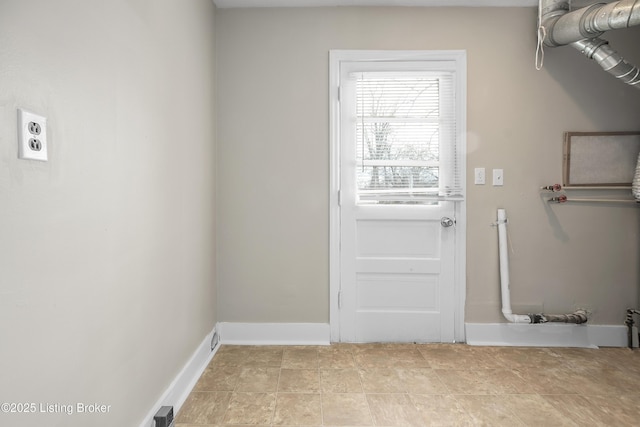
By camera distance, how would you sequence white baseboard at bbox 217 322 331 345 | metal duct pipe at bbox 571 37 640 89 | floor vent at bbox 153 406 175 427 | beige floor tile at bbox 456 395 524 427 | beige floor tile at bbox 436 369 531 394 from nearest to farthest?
floor vent at bbox 153 406 175 427, beige floor tile at bbox 456 395 524 427, beige floor tile at bbox 436 369 531 394, metal duct pipe at bbox 571 37 640 89, white baseboard at bbox 217 322 331 345

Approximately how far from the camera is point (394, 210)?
256 centimetres

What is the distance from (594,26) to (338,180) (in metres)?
1.79

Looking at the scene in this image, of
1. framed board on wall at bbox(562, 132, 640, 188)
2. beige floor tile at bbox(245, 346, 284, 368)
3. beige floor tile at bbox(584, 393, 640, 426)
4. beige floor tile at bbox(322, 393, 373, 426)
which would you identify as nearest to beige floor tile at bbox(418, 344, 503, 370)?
beige floor tile at bbox(584, 393, 640, 426)

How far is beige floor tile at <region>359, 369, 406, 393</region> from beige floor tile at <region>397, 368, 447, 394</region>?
3 cm

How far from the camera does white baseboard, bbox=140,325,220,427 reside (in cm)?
157

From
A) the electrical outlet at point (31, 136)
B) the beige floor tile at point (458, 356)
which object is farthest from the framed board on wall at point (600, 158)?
the electrical outlet at point (31, 136)

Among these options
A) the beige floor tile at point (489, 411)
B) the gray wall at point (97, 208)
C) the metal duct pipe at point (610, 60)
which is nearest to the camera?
the gray wall at point (97, 208)

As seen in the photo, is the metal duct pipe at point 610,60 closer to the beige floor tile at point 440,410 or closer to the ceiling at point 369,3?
the ceiling at point 369,3

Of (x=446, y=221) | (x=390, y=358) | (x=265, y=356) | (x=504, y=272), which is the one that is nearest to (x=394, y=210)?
(x=446, y=221)

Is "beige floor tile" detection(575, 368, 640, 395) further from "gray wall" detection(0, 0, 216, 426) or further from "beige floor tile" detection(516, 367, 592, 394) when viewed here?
"gray wall" detection(0, 0, 216, 426)

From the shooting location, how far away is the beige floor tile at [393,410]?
5.40ft

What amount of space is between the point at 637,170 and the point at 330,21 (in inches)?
91.1

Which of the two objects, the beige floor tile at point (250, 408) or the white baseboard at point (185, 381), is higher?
the white baseboard at point (185, 381)

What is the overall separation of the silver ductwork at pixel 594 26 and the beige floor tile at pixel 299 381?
2634mm
